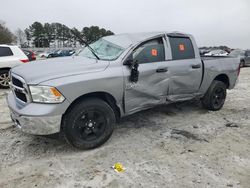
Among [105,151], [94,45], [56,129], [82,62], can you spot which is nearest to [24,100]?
[56,129]

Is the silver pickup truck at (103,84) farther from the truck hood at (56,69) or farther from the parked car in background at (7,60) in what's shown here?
the parked car in background at (7,60)

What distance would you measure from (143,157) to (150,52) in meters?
1.85

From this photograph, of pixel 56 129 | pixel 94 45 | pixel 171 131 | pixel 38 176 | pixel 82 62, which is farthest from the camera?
pixel 94 45

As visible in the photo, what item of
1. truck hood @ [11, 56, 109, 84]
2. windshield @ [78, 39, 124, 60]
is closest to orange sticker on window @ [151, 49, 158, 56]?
windshield @ [78, 39, 124, 60]

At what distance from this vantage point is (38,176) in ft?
9.18

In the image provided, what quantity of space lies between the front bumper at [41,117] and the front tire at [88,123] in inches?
6.2

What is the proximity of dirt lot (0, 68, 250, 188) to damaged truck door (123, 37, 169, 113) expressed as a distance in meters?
0.62

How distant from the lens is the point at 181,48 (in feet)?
14.9

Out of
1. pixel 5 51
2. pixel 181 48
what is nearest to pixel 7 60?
pixel 5 51

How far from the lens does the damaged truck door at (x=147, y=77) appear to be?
371 cm

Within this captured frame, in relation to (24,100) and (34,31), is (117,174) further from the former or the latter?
(34,31)

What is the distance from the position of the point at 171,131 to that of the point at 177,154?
0.88 meters

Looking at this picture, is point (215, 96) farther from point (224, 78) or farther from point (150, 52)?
point (150, 52)

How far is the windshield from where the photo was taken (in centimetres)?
A: 379
